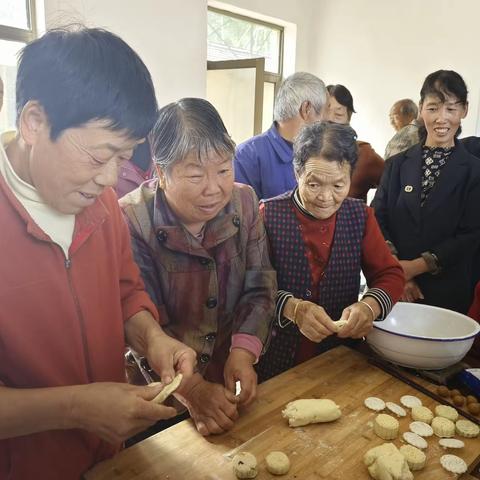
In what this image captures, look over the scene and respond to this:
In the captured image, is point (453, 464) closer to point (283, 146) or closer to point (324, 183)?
point (324, 183)

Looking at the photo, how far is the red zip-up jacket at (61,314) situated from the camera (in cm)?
66

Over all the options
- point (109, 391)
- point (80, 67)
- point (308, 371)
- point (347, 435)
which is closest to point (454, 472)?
point (347, 435)

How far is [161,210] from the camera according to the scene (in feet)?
3.30

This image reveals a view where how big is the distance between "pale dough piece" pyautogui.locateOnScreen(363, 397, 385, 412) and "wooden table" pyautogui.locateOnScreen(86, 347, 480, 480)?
0.04 feet

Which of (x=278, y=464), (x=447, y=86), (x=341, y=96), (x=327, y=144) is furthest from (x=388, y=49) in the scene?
(x=278, y=464)

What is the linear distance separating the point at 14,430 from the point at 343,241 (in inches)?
37.2

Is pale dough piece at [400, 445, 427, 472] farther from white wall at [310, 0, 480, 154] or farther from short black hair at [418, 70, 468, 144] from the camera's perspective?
white wall at [310, 0, 480, 154]

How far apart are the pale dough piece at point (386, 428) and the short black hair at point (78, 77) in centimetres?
71

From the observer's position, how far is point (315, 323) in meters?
1.09

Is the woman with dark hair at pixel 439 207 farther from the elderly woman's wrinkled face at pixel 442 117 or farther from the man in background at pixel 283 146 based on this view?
the man in background at pixel 283 146

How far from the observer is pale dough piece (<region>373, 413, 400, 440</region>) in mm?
872

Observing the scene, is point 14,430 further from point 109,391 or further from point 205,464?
point 205,464

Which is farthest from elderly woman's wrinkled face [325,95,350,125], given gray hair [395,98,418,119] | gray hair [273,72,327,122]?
gray hair [273,72,327,122]

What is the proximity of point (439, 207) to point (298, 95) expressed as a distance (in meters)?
0.69
